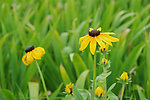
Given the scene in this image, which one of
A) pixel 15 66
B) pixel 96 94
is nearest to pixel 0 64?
pixel 15 66

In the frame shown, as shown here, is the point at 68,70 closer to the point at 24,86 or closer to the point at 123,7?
the point at 24,86

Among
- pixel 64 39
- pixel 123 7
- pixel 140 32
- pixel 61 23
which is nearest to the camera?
pixel 140 32

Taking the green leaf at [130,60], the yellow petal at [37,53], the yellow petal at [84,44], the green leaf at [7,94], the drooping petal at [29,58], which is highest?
the yellow petal at [84,44]

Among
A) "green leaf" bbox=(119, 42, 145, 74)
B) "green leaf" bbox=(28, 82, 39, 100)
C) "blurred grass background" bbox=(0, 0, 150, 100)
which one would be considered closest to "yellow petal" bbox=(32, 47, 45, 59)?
"blurred grass background" bbox=(0, 0, 150, 100)

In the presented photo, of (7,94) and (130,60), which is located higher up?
(130,60)

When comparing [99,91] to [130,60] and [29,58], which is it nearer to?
[29,58]

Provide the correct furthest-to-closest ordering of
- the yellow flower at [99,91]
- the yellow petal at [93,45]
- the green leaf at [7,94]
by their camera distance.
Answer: the green leaf at [7,94] → the yellow flower at [99,91] → the yellow petal at [93,45]

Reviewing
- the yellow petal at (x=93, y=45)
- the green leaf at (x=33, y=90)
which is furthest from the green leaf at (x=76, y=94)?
the green leaf at (x=33, y=90)

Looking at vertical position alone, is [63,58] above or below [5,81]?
above

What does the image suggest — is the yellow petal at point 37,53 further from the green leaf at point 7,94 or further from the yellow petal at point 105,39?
the green leaf at point 7,94

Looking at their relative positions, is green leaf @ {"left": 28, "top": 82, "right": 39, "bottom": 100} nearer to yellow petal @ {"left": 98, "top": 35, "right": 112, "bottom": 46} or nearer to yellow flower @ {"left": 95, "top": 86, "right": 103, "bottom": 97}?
yellow flower @ {"left": 95, "top": 86, "right": 103, "bottom": 97}

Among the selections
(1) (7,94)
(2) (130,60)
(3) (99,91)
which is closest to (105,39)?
(3) (99,91)
